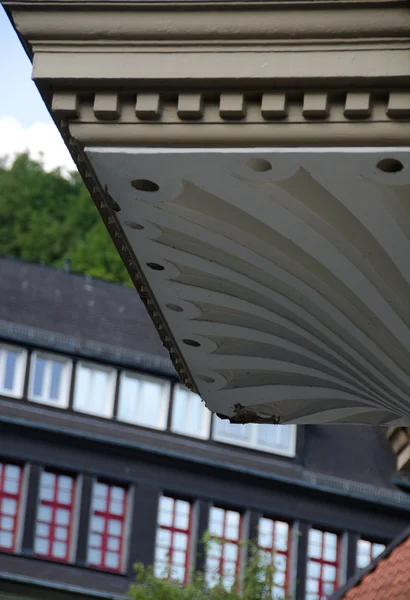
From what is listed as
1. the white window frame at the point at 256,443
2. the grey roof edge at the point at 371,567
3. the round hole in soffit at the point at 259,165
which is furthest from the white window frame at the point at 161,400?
the round hole in soffit at the point at 259,165

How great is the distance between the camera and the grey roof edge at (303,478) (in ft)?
157

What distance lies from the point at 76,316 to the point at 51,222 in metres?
31.0

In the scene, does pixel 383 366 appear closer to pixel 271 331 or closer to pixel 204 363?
pixel 271 331

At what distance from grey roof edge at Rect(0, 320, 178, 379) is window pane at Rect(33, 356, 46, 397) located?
0.51 metres

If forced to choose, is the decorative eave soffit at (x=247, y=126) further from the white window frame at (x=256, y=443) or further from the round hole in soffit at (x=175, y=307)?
the white window frame at (x=256, y=443)

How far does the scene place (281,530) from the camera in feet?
167

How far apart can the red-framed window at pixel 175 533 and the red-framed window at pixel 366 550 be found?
5.74 metres

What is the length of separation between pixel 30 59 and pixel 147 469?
39939 mm

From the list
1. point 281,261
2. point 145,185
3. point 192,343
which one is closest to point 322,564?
point 192,343

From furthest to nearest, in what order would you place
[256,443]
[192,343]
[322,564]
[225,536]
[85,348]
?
[256,443] → [322,564] → [225,536] → [85,348] → [192,343]

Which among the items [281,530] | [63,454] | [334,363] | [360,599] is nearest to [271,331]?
[334,363]

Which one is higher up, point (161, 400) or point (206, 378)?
point (161, 400)

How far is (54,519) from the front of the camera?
157 feet

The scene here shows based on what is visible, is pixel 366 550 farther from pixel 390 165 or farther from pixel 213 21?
pixel 213 21
